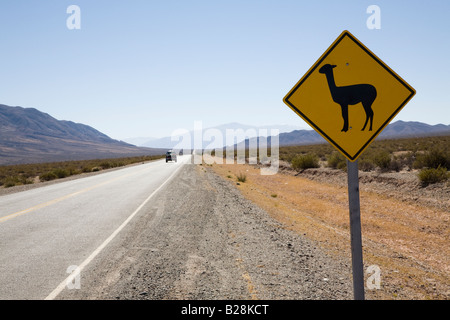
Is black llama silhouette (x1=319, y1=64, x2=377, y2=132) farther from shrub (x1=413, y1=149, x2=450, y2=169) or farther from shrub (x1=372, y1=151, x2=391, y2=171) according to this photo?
shrub (x1=372, y1=151, x2=391, y2=171)

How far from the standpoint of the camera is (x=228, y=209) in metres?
11.7

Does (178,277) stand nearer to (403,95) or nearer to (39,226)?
(403,95)

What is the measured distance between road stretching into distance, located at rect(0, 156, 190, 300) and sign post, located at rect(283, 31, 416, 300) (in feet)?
14.1

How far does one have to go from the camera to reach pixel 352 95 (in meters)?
2.99

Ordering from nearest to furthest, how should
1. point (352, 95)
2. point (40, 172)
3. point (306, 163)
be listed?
point (352, 95) → point (306, 163) → point (40, 172)

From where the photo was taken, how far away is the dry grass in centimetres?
524

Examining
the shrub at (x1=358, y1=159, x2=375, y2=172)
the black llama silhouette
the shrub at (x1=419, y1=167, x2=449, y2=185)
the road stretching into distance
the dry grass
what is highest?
the black llama silhouette

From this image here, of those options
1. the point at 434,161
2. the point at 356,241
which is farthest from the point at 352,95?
the point at 434,161

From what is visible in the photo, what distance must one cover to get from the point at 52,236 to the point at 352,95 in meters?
7.69

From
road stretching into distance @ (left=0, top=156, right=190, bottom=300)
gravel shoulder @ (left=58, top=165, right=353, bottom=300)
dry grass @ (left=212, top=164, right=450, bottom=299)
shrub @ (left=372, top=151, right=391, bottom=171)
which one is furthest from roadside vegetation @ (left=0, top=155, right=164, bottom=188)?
shrub @ (left=372, top=151, right=391, bottom=171)

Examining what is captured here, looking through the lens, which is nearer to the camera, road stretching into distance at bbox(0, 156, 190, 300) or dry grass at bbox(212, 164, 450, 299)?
road stretching into distance at bbox(0, 156, 190, 300)

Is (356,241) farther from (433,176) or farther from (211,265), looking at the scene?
(433,176)

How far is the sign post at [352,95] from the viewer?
3.00 meters
